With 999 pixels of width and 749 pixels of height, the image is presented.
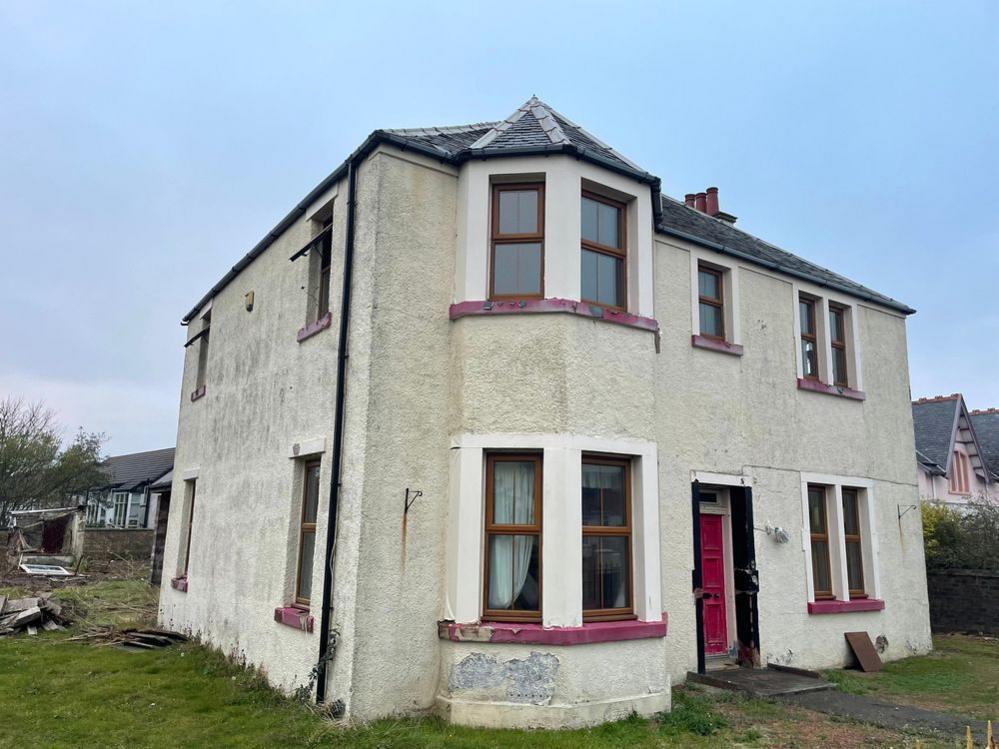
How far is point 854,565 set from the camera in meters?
12.5

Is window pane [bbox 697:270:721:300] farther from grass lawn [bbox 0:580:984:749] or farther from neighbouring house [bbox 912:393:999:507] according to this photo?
neighbouring house [bbox 912:393:999:507]

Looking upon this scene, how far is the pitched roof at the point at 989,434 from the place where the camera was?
33681 millimetres

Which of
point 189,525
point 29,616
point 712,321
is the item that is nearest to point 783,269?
point 712,321

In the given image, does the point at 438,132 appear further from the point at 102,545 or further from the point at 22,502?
the point at 22,502

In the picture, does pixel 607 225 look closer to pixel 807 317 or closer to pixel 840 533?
pixel 807 317

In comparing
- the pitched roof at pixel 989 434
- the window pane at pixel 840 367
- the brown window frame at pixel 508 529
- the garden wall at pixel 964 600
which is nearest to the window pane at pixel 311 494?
the brown window frame at pixel 508 529

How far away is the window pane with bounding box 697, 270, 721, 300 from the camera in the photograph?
38.0 feet

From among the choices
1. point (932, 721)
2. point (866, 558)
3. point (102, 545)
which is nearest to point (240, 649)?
point (932, 721)

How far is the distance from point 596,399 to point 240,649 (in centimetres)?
609

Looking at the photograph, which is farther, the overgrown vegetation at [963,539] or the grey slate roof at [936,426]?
the grey slate roof at [936,426]

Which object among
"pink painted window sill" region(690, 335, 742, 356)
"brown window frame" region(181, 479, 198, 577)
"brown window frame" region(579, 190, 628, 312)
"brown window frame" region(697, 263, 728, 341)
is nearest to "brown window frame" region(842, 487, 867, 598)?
"pink painted window sill" region(690, 335, 742, 356)

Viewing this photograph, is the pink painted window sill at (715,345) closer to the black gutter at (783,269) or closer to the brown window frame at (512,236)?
the black gutter at (783,269)

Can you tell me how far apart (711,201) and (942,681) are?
32.0 ft

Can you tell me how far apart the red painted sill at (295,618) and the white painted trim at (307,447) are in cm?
181
